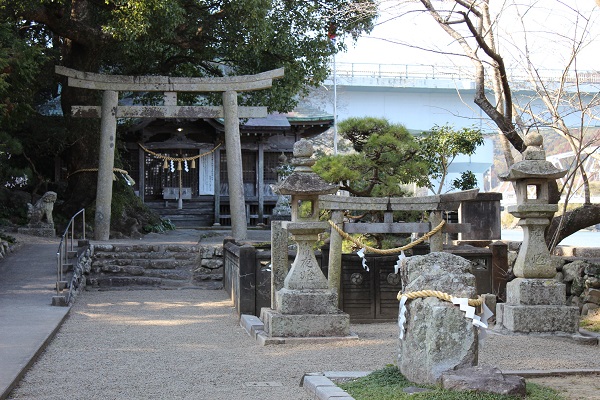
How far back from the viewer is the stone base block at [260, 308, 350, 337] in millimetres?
9734

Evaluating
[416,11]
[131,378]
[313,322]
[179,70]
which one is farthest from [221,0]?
[131,378]

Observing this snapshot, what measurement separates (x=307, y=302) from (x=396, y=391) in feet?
14.0

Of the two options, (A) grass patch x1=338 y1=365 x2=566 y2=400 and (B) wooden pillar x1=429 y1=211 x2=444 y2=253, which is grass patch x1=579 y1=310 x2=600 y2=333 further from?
(A) grass patch x1=338 y1=365 x2=566 y2=400

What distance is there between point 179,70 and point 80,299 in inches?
405

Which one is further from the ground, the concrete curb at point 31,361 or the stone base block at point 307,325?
the stone base block at point 307,325

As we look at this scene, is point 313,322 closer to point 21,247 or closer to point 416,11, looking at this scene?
point 416,11

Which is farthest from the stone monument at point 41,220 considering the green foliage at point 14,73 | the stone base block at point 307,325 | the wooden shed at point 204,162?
the stone base block at point 307,325

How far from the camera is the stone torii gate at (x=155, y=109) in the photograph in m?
19.2

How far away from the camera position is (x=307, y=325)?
9812mm

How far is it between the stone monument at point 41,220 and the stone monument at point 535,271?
14196 millimetres

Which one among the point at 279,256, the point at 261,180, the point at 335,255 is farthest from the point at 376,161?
the point at 261,180

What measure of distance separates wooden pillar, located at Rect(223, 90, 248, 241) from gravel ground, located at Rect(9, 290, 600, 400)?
7253mm

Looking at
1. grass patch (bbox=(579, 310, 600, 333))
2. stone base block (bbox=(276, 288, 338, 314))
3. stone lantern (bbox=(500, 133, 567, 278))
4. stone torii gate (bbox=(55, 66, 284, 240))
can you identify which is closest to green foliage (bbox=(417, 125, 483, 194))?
stone torii gate (bbox=(55, 66, 284, 240))

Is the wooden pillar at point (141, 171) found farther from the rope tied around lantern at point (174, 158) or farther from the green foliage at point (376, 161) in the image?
the green foliage at point (376, 161)
